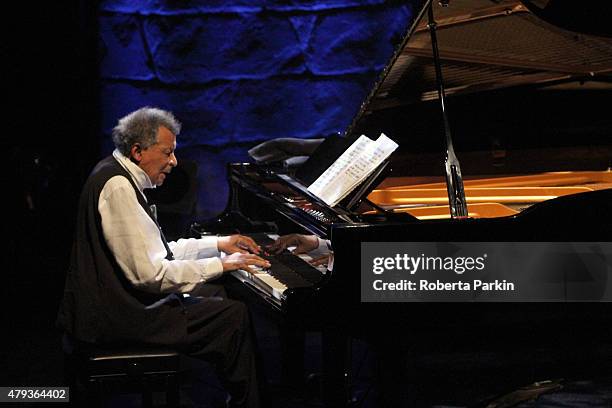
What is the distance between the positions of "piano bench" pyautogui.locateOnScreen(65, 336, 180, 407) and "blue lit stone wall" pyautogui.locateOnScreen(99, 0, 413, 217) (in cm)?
356

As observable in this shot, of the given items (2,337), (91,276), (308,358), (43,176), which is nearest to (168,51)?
(43,176)

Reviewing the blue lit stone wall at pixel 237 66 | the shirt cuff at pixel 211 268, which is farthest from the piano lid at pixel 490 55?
the blue lit stone wall at pixel 237 66

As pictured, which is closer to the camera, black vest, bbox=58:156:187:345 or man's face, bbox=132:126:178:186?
black vest, bbox=58:156:187:345

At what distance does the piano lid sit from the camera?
136 inches

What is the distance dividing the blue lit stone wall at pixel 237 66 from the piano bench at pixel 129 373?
11.7 ft

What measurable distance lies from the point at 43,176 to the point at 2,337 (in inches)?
49.3

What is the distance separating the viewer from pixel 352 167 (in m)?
3.29

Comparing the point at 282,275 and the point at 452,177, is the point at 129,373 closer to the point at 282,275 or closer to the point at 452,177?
the point at 282,275

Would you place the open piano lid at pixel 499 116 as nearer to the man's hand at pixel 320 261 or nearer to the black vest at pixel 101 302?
the man's hand at pixel 320 261

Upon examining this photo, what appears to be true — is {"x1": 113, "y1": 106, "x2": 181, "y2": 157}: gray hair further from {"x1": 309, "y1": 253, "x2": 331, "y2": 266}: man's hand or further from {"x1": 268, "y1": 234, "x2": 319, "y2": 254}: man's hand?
{"x1": 309, "y1": 253, "x2": 331, "y2": 266}: man's hand

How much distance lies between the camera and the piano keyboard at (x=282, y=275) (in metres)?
3.04

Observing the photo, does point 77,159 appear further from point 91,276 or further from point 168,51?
point 91,276

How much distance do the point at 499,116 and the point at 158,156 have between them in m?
1.74

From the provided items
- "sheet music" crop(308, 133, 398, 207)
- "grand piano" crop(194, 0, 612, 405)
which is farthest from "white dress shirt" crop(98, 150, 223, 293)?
"sheet music" crop(308, 133, 398, 207)
